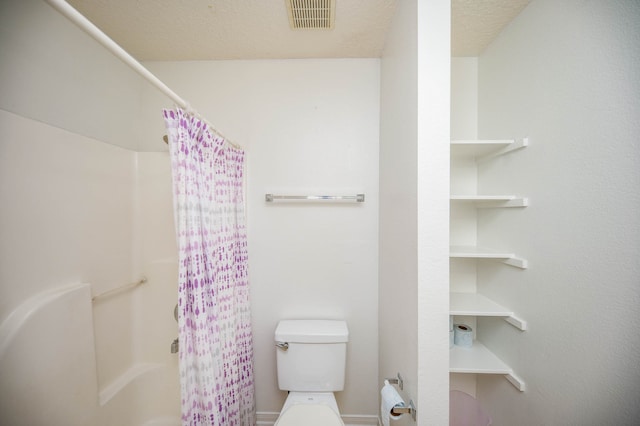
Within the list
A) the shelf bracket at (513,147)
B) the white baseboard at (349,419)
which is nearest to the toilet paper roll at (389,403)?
the white baseboard at (349,419)

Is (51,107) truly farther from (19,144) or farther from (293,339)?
(293,339)

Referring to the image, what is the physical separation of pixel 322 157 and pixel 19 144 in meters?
1.35

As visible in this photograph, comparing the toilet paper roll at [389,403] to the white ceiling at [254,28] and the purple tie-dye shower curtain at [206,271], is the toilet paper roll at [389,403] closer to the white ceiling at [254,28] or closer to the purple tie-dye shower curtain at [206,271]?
the purple tie-dye shower curtain at [206,271]

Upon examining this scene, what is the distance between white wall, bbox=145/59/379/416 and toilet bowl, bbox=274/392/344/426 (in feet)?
0.85

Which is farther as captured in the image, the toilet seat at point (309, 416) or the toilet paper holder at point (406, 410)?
the toilet seat at point (309, 416)

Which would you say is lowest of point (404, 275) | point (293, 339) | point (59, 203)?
point (293, 339)

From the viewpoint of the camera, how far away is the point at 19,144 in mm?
842

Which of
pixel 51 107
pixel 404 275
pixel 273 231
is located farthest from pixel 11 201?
pixel 404 275

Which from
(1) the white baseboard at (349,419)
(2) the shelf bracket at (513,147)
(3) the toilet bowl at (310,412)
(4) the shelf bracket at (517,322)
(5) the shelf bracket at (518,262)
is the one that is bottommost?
(1) the white baseboard at (349,419)

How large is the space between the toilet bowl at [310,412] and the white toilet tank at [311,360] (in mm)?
46

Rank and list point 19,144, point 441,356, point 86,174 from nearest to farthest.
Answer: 1. point 441,356
2. point 19,144
3. point 86,174

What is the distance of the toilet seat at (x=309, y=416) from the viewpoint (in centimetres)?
105

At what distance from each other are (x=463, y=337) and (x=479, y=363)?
0.43ft

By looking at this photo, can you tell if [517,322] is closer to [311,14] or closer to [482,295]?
[482,295]
